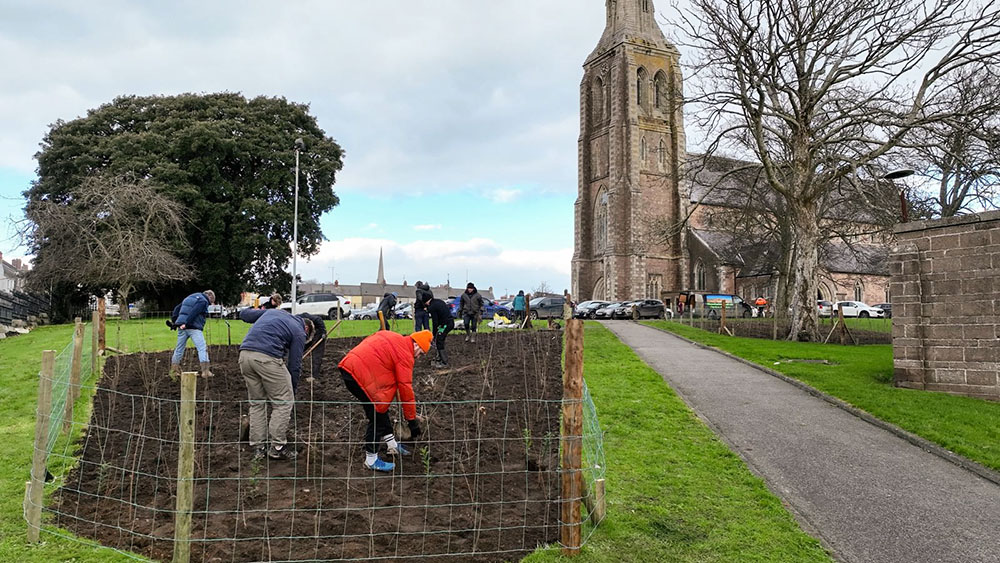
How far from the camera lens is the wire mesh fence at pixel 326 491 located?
4883 millimetres

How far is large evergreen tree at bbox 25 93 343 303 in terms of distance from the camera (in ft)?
110

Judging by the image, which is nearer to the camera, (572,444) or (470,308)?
(572,444)

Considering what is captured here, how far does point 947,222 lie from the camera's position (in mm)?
11672

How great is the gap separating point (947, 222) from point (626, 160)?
42.7 m

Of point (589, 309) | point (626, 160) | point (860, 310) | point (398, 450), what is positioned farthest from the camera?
point (626, 160)

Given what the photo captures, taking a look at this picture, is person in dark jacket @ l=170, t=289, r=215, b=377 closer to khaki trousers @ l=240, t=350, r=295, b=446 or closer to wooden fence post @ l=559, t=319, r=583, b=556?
khaki trousers @ l=240, t=350, r=295, b=446

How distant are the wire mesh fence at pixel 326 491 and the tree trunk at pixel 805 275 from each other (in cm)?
1515

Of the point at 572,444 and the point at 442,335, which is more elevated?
the point at 442,335

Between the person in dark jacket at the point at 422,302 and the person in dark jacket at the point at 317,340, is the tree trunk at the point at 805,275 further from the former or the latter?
the person in dark jacket at the point at 317,340

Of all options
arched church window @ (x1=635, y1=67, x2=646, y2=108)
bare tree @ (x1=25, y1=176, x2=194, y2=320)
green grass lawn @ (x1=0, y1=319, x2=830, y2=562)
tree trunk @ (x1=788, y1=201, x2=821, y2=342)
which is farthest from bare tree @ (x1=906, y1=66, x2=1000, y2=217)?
arched church window @ (x1=635, y1=67, x2=646, y2=108)

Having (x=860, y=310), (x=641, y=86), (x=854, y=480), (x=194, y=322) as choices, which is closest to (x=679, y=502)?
(x=854, y=480)

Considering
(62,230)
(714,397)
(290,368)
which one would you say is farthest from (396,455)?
(62,230)

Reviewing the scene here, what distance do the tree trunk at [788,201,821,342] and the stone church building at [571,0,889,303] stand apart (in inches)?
1100

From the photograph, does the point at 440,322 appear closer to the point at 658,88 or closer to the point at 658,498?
the point at 658,498
